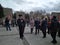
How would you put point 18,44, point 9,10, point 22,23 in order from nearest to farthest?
point 18,44, point 22,23, point 9,10

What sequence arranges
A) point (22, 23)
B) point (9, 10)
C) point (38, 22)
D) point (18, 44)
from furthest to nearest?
point (9, 10) → point (38, 22) → point (22, 23) → point (18, 44)

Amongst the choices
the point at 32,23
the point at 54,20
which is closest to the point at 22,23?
the point at 54,20

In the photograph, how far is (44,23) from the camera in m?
17.1

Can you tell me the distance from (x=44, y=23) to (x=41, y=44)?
13.9 ft

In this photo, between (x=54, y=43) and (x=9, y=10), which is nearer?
(x=54, y=43)

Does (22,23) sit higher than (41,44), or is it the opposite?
(22,23)

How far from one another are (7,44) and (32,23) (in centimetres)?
933

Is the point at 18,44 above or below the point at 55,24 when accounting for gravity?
below

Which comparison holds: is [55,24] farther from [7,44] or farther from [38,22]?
[38,22]

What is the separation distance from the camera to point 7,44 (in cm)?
1319

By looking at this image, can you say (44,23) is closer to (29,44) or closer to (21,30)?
(21,30)

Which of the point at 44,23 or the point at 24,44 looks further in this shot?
the point at 44,23

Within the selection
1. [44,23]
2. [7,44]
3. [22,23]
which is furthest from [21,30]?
[7,44]

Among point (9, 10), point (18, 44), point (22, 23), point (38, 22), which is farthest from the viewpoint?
point (9, 10)
